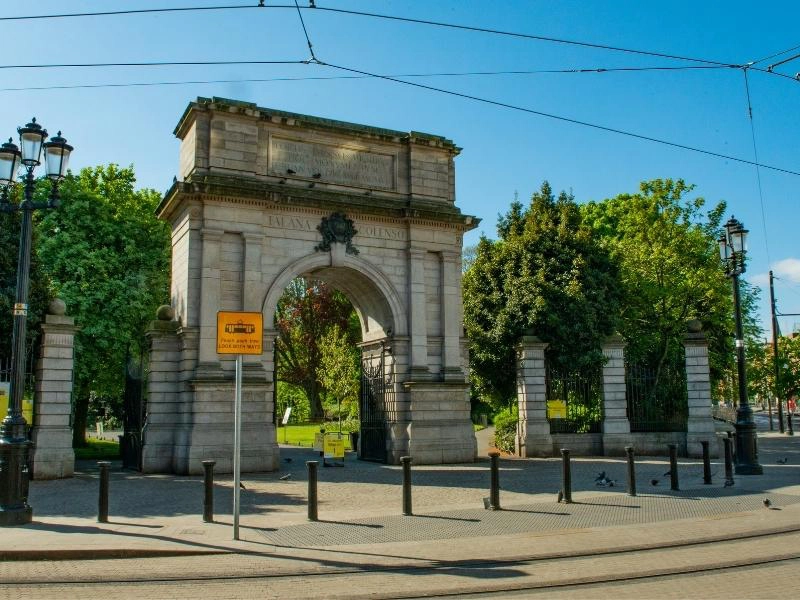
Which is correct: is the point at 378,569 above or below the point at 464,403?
below

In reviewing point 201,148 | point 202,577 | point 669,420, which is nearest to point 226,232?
point 201,148

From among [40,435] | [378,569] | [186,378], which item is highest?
[186,378]

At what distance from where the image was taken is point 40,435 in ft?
55.2

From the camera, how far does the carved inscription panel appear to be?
20.1 metres

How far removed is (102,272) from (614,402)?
65.2 feet

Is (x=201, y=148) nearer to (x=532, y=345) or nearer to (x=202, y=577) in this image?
Result: (x=532, y=345)

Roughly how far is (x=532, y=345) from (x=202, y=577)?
16191mm

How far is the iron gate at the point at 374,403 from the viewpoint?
21.0 meters

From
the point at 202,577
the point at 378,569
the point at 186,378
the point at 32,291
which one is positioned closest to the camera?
the point at 202,577

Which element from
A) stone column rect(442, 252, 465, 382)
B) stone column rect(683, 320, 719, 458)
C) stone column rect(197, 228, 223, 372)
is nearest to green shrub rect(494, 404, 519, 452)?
stone column rect(442, 252, 465, 382)

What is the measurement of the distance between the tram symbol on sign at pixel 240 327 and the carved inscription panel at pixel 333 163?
425 inches

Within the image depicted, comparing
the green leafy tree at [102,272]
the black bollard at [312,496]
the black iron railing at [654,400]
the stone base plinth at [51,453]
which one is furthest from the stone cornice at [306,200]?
the black bollard at [312,496]

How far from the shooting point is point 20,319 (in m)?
11.5

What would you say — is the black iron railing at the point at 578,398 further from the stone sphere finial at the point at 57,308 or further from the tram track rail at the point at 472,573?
the stone sphere finial at the point at 57,308
